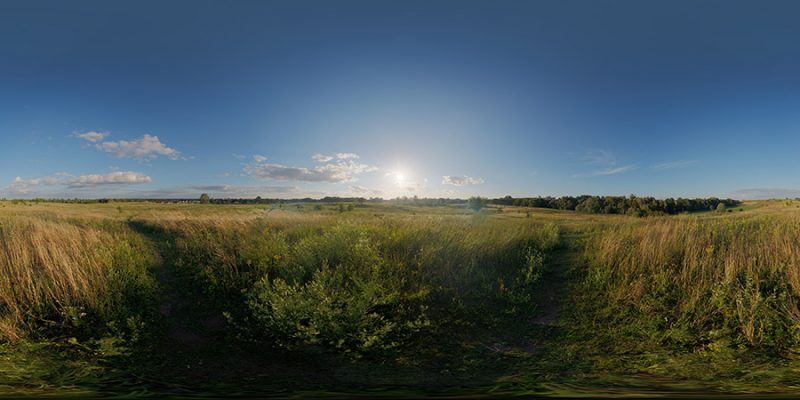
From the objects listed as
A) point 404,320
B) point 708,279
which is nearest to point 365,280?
point 404,320

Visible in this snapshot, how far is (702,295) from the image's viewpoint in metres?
6.14

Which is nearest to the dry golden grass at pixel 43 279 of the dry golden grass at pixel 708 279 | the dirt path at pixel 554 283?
the dirt path at pixel 554 283

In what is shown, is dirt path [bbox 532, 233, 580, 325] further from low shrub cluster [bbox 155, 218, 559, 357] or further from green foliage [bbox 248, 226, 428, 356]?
green foliage [bbox 248, 226, 428, 356]

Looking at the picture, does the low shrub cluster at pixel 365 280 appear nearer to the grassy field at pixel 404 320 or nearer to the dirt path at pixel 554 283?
the grassy field at pixel 404 320

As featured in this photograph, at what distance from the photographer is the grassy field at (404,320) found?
165 inches

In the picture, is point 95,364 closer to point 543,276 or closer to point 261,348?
point 261,348

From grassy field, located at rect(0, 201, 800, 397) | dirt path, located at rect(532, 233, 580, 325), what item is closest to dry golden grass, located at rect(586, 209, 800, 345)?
grassy field, located at rect(0, 201, 800, 397)

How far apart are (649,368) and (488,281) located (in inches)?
130

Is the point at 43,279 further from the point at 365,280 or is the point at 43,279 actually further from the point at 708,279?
A: the point at 708,279

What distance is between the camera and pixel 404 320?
225 inches

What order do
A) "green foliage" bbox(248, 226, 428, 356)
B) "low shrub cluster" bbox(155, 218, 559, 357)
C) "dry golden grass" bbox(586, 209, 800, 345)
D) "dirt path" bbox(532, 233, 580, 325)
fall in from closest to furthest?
"green foliage" bbox(248, 226, 428, 356) → "low shrub cluster" bbox(155, 218, 559, 357) → "dry golden grass" bbox(586, 209, 800, 345) → "dirt path" bbox(532, 233, 580, 325)

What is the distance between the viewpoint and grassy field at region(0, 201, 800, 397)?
13.8 ft

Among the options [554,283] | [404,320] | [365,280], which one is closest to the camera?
[404,320]

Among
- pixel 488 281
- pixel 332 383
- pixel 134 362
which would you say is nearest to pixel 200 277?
pixel 134 362
